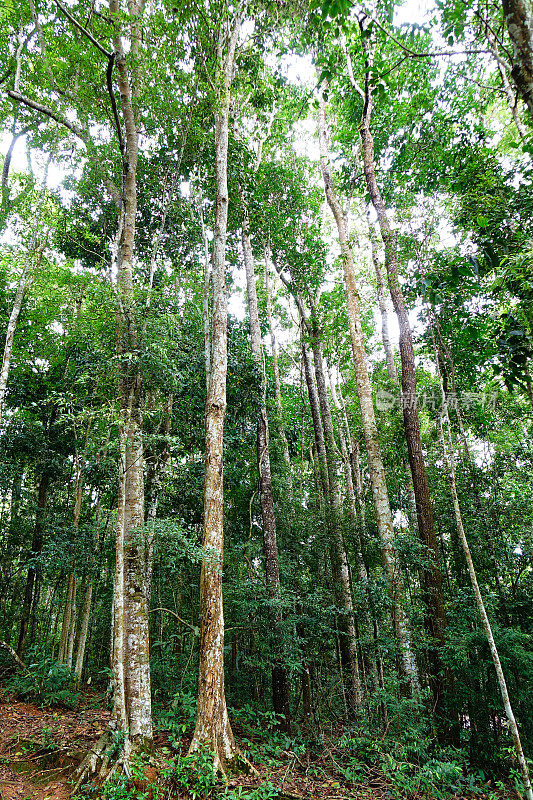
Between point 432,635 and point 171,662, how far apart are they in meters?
5.47

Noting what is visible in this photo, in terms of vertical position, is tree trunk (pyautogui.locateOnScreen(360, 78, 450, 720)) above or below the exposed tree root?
above

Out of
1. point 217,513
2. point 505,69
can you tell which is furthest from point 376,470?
point 505,69

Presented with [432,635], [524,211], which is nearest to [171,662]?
[432,635]

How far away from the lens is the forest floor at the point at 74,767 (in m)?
4.74

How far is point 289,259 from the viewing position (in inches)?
457

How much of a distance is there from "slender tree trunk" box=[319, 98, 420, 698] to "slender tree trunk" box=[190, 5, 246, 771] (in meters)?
3.13

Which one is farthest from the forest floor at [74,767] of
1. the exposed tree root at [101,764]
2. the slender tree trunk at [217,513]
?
the slender tree trunk at [217,513]

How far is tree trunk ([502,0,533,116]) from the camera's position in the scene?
6.73 feet

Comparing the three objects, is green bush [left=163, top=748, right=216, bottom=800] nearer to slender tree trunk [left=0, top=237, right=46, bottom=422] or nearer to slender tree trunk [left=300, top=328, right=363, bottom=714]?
slender tree trunk [left=300, top=328, right=363, bottom=714]

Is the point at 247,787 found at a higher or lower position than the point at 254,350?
lower

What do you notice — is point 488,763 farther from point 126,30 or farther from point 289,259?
point 126,30

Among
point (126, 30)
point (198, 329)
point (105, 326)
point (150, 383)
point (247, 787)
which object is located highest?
point (126, 30)

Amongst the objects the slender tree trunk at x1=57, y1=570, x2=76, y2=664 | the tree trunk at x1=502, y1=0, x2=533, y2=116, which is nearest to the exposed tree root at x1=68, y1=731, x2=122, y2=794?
the slender tree trunk at x1=57, y1=570, x2=76, y2=664

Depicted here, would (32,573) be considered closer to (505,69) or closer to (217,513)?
(217,513)
